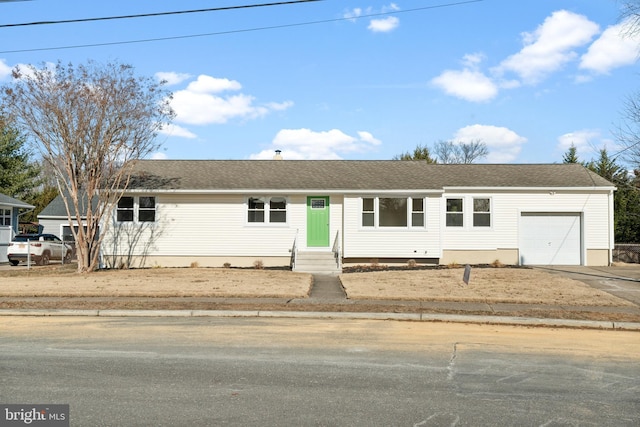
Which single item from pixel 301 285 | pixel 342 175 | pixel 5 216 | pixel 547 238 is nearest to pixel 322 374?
pixel 301 285

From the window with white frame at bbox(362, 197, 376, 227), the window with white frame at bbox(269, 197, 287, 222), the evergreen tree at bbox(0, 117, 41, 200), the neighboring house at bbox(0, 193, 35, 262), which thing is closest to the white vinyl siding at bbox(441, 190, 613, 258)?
the window with white frame at bbox(362, 197, 376, 227)

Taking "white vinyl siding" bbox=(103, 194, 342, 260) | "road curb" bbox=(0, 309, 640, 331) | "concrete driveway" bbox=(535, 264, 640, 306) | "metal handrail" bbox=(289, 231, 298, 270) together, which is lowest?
"road curb" bbox=(0, 309, 640, 331)

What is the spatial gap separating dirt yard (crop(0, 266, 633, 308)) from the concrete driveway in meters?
0.52

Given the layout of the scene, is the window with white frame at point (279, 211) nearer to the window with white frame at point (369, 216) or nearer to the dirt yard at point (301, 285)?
the window with white frame at point (369, 216)

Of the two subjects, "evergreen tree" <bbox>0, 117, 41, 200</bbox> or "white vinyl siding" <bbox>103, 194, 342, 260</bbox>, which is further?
"evergreen tree" <bbox>0, 117, 41, 200</bbox>

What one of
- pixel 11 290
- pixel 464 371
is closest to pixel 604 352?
pixel 464 371

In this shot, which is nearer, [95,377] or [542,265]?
[95,377]

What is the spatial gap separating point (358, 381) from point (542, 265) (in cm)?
1885

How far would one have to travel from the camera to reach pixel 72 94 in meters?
19.3

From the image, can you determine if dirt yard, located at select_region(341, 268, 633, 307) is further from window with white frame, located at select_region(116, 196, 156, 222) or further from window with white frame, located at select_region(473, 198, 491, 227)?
window with white frame, located at select_region(116, 196, 156, 222)

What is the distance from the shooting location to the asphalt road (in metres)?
5.65

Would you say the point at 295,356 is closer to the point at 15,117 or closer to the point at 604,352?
the point at 604,352

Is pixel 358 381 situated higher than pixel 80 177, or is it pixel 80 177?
pixel 80 177

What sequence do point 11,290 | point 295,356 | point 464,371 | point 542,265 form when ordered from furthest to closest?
1. point 542,265
2. point 11,290
3. point 295,356
4. point 464,371
